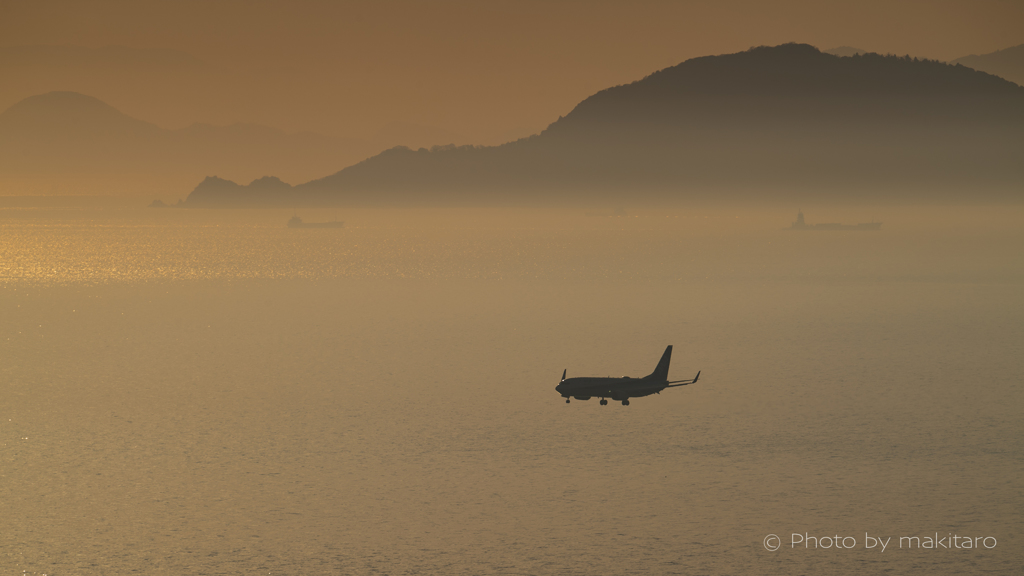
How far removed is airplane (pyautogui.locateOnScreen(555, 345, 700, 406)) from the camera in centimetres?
6669

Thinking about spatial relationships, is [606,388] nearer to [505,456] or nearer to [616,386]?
[616,386]

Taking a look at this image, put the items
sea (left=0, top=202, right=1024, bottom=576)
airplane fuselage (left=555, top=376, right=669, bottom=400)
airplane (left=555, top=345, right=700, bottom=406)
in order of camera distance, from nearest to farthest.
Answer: sea (left=0, top=202, right=1024, bottom=576) → airplane (left=555, top=345, right=700, bottom=406) → airplane fuselage (left=555, top=376, right=669, bottom=400)

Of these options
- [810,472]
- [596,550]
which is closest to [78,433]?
[596,550]

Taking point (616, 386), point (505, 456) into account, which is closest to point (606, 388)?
point (616, 386)

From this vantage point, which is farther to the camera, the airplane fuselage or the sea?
the airplane fuselage

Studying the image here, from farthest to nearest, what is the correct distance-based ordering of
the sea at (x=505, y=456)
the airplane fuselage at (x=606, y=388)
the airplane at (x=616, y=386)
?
1. the airplane fuselage at (x=606, y=388)
2. the airplane at (x=616, y=386)
3. the sea at (x=505, y=456)

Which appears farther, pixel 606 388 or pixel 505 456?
pixel 606 388

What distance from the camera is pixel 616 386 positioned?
2692 inches

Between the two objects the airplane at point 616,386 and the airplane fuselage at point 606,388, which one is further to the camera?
the airplane fuselage at point 606,388

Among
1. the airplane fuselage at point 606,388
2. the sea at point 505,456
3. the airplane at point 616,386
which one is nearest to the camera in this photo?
the sea at point 505,456

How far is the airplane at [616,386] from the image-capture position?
219 ft

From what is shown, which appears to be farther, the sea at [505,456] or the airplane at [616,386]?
the airplane at [616,386]

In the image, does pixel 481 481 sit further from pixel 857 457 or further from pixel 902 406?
pixel 902 406

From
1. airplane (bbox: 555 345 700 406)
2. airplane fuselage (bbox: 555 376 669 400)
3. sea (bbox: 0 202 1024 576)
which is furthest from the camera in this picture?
airplane fuselage (bbox: 555 376 669 400)
